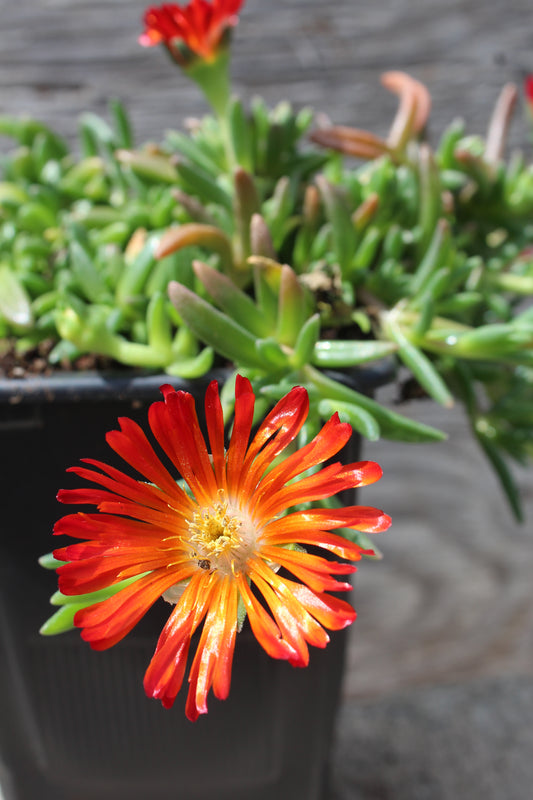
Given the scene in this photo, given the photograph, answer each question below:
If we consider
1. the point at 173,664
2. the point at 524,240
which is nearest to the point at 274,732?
the point at 173,664

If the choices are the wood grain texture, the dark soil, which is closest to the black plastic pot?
the dark soil

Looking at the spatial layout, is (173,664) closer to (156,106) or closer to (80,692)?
(80,692)

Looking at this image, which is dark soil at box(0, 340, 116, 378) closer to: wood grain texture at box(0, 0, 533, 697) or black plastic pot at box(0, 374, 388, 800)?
black plastic pot at box(0, 374, 388, 800)

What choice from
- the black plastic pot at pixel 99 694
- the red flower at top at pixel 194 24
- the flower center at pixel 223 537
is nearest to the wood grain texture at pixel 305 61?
the red flower at top at pixel 194 24

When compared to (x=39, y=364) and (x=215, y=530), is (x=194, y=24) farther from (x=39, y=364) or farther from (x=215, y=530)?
(x=215, y=530)

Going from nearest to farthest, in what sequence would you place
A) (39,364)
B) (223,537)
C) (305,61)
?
(223,537), (39,364), (305,61)

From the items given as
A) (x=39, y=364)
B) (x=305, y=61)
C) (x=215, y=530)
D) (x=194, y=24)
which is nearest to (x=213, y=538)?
(x=215, y=530)
